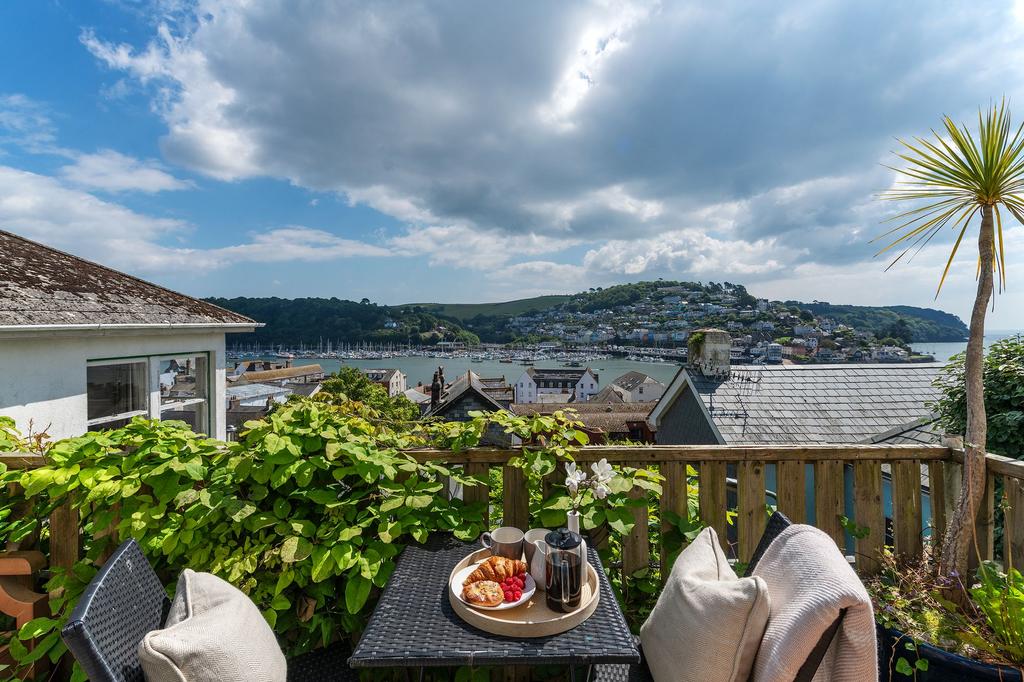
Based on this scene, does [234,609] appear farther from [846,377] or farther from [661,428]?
[661,428]

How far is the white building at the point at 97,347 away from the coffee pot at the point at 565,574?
4.55 meters

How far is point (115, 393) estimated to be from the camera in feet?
15.7

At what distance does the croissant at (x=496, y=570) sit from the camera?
4.77ft

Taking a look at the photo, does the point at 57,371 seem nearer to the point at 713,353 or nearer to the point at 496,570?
the point at 496,570

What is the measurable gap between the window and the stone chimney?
9358mm

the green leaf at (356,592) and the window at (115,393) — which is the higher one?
the window at (115,393)

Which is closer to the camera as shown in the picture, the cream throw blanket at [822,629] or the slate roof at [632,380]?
the cream throw blanket at [822,629]

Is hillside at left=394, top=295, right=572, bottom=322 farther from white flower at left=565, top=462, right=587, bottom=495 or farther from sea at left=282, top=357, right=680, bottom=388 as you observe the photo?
white flower at left=565, top=462, right=587, bottom=495

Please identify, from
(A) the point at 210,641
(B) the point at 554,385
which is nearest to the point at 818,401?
(A) the point at 210,641

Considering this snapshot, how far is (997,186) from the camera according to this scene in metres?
2.21

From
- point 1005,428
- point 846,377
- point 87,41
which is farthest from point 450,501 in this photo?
point 846,377

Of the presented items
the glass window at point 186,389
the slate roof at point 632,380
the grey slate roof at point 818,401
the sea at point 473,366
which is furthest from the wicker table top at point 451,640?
the sea at point 473,366

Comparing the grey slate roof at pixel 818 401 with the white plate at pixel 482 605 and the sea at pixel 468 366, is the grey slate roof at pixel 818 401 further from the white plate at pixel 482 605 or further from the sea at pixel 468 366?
the sea at pixel 468 366

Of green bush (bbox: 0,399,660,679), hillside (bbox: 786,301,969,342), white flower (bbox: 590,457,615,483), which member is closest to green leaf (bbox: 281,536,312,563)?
green bush (bbox: 0,399,660,679)
